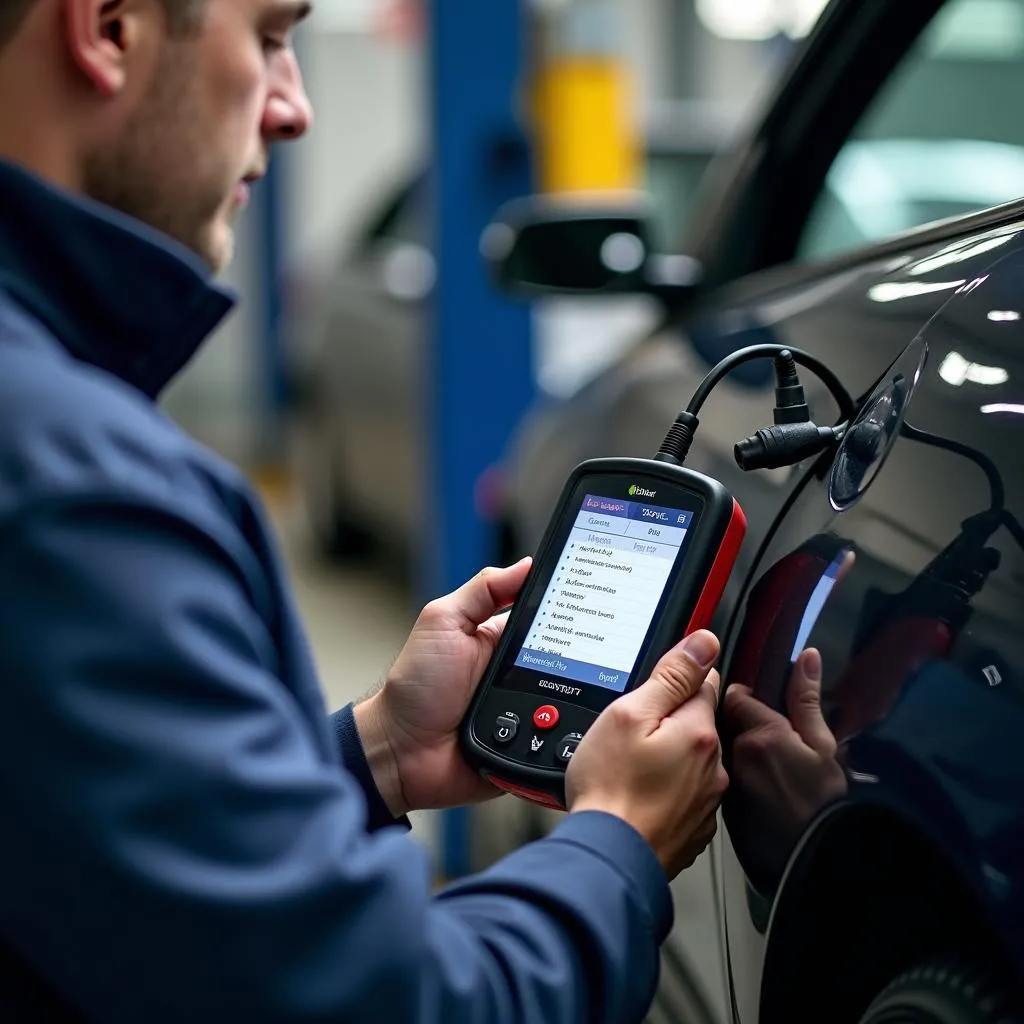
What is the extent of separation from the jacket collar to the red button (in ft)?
1.36

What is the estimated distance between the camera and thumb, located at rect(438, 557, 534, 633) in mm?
1448

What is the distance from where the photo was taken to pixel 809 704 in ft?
3.84

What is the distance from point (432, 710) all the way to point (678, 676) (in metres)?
0.28

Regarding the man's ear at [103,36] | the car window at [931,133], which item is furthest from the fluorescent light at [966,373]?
the car window at [931,133]

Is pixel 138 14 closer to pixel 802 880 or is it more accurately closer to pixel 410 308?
pixel 802 880

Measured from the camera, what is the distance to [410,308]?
5.70 m

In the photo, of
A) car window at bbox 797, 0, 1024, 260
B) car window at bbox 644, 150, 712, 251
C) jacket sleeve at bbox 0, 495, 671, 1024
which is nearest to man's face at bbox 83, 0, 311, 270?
jacket sleeve at bbox 0, 495, 671, 1024

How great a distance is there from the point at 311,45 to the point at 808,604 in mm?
12074

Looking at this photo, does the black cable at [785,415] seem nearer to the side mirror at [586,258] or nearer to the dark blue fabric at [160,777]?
the dark blue fabric at [160,777]

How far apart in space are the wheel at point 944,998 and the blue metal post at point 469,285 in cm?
294

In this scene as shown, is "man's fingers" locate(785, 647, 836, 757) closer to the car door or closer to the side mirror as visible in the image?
the car door

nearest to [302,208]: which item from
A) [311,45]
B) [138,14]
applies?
[311,45]

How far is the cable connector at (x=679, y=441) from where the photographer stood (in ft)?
4.58

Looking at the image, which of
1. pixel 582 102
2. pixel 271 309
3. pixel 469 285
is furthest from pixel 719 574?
pixel 271 309
